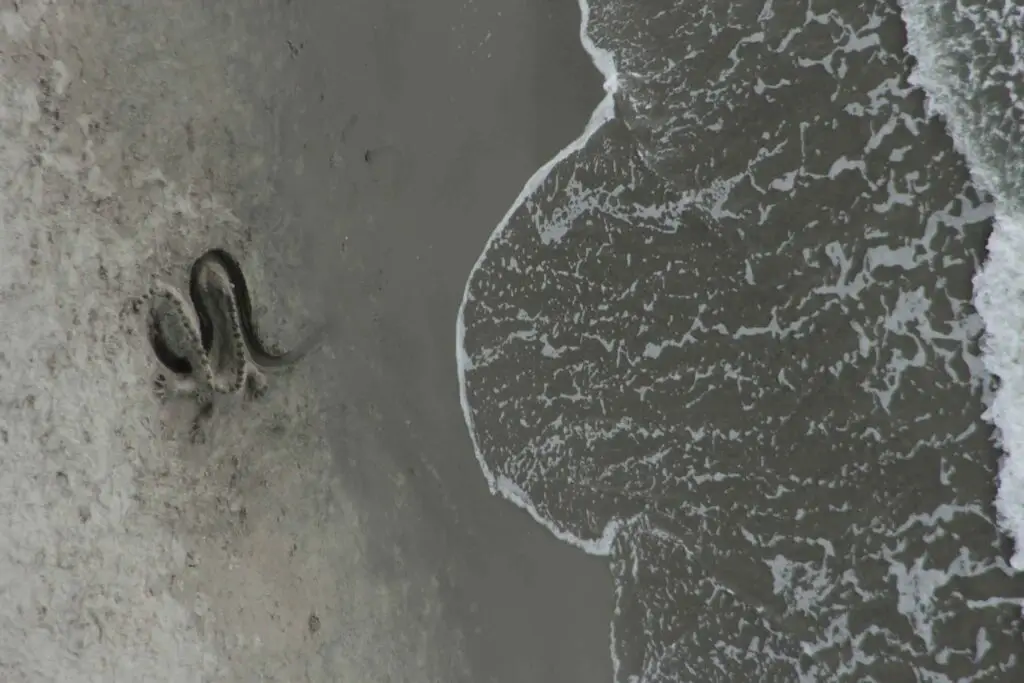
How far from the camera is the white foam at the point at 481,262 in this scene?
7.79 ft

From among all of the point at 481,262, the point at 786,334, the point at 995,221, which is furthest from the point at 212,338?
Result: the point at 995,221

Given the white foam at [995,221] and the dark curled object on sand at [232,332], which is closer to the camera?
the white foam at [995,221]

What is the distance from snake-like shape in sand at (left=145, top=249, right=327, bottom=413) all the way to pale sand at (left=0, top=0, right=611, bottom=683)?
59mm

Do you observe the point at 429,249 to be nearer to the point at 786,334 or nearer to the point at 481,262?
the point at 481,262

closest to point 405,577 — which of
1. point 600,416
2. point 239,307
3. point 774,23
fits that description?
point 600,416

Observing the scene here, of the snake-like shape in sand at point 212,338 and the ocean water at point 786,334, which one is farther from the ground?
the snake-like shape in sand at point 212,338

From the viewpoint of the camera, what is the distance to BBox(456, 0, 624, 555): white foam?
2375 mm

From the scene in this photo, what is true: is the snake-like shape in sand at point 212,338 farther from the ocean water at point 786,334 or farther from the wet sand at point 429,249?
the ocean water at point 786,334

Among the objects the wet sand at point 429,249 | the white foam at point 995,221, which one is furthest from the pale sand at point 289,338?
the white foam at point 995,221

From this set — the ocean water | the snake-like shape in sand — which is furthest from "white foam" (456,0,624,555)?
the snake-like shape in sand

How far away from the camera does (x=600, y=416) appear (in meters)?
2.40

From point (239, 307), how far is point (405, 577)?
3.36ft

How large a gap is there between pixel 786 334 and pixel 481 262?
985 millimetres

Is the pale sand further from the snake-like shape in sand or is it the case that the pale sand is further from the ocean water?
the ocean water
